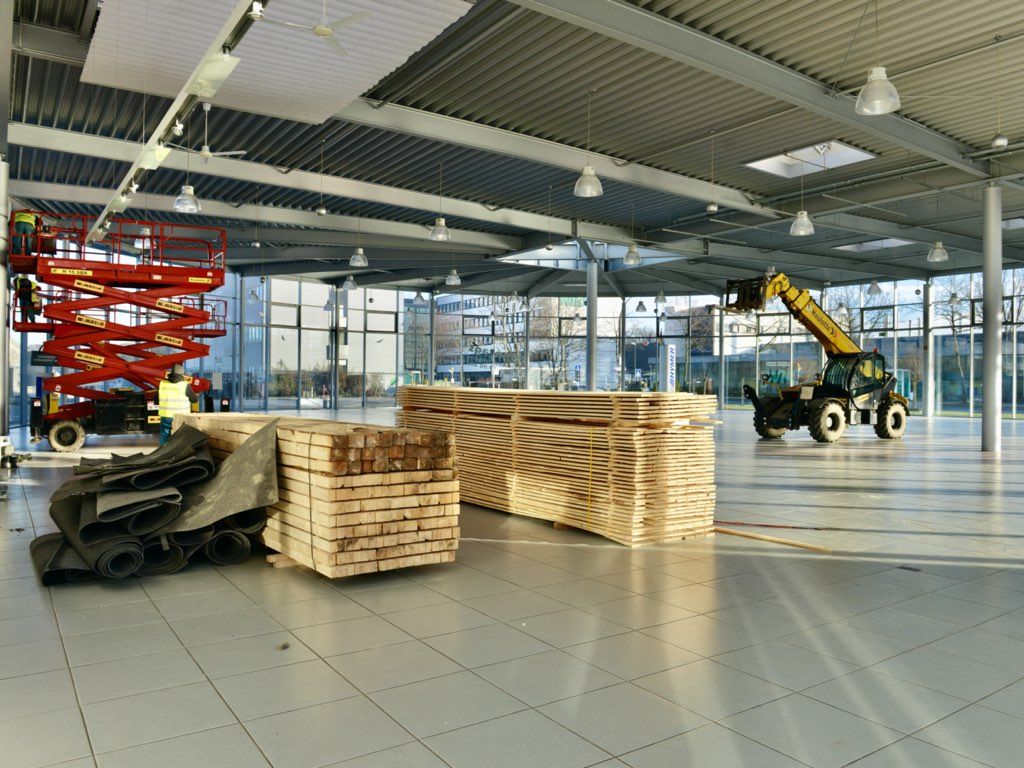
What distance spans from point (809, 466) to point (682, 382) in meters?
24.0

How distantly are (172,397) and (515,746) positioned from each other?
11361mm

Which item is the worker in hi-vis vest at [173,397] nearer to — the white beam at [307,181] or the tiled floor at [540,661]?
the white beam at [307,181]

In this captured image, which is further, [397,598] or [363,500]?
[363,500]

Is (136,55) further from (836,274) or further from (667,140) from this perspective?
(836,274)

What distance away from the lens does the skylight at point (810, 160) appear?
1562 cm

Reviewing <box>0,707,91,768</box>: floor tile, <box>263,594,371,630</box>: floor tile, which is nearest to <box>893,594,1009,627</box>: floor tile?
<box>263,594,371,630</box>: floor tile

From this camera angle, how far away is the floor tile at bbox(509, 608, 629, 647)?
475 centimetres

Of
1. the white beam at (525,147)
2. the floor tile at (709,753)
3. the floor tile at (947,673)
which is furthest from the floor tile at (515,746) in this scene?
the white beam at (525,147)

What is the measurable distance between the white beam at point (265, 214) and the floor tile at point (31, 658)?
49.4 feet

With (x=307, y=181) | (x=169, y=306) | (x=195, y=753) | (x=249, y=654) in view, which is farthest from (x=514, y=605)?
(x=169, y=306)

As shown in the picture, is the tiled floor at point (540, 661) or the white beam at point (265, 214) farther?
the white beam at point (265, 214)

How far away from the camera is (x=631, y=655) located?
4.45 m

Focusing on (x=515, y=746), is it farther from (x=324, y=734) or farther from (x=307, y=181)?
(x=307, y=181)

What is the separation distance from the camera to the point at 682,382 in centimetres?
3819
